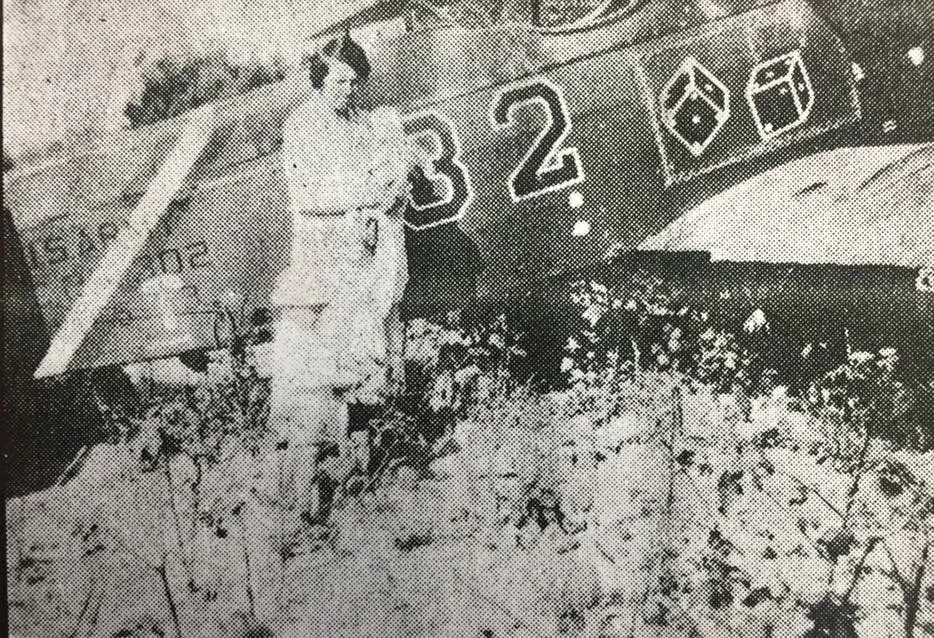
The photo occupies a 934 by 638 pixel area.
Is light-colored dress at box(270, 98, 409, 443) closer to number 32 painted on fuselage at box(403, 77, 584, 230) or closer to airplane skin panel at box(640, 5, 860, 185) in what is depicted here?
number 32 painted on fuselage at box(403, 77, 584, 230)

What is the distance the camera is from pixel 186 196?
5.11 feet

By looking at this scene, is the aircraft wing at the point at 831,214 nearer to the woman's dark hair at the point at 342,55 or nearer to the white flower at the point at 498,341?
the white flower at the point at 498,341

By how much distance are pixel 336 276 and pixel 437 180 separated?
0.39 m

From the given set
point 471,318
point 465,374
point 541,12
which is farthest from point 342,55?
point 465,374

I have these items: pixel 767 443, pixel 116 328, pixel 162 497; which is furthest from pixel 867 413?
pixel 116 328

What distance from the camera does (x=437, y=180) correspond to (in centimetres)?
154

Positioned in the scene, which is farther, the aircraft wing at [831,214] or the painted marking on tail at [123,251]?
the painted marking on tail at [123,251]

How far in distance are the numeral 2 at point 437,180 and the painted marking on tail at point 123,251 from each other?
61 cm

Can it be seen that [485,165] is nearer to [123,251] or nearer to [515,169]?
[515,169]

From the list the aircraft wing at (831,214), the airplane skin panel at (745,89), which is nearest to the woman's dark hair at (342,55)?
the airplane skin panel at (745,89)

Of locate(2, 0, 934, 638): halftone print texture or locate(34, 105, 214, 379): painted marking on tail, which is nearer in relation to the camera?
locate(2, 0, 934, 638): halftone print texture

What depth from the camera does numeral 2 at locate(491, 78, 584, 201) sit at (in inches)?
59.1

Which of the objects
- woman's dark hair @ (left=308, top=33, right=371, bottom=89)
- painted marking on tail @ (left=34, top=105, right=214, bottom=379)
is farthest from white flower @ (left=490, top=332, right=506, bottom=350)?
painted marking on tail @ (left=34, top=105, right=214, bottom=379)

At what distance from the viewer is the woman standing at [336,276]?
151 cm
